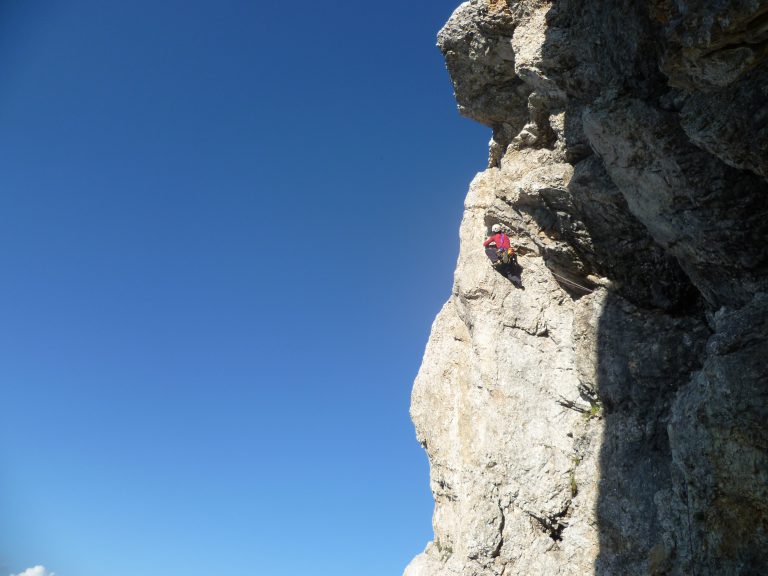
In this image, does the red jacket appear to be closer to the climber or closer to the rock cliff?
the climber

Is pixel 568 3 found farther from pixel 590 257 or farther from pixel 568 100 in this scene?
pixel 590 257

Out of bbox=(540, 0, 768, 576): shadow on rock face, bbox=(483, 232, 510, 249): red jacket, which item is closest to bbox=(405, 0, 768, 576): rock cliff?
bbox=(540, 0, 768, 576): shadow on rock face

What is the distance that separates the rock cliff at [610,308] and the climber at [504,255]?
1.74 feet

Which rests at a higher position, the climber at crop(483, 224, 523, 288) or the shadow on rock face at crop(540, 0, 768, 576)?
the climber at crop(483, 224, 523, 288)

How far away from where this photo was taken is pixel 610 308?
18516 millimetres

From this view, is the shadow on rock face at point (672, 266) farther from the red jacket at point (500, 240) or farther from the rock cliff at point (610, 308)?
the red jacket at point (500, 240)

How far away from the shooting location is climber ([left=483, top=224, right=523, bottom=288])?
2298cm

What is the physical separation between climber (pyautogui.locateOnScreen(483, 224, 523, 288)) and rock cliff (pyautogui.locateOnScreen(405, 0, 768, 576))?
1.74ft

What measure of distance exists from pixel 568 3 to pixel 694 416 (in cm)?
1397

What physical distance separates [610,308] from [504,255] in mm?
5626

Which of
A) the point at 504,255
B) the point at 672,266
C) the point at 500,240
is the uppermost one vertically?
the point at 500,240

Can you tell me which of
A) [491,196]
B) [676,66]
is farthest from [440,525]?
[676,66]

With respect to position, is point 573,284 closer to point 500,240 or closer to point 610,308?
point 610,308

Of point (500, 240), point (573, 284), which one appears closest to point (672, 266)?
point (573, 284)
